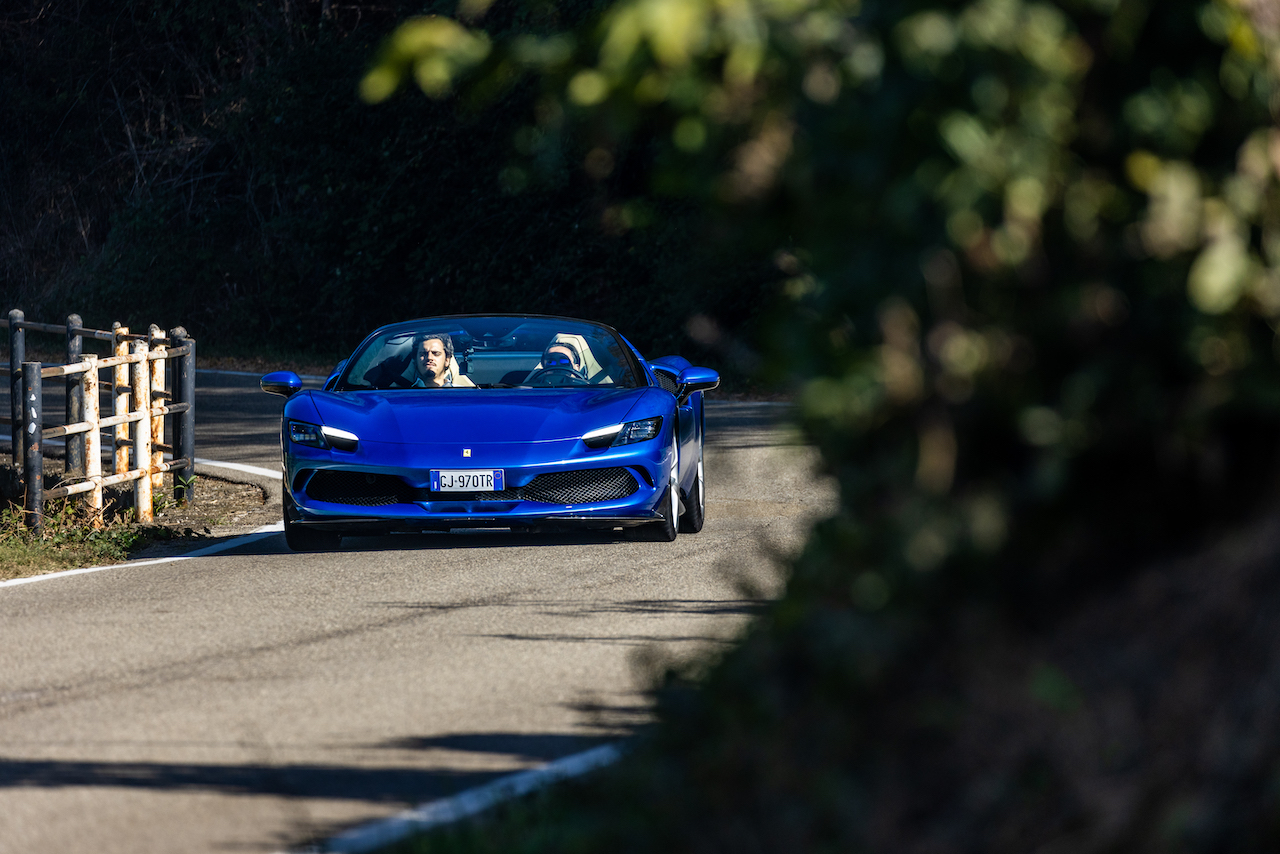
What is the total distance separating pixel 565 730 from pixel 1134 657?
295 cm

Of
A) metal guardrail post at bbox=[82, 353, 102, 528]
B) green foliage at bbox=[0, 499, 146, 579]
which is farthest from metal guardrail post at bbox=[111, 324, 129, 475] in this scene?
green foliage at bbox=[0, 499, 146, 579]

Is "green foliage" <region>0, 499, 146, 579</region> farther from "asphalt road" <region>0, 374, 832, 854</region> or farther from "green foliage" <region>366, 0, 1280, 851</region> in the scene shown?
"green foliage" <region>366, 0, 1280, 851</region>

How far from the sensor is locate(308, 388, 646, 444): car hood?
10047 millimetres

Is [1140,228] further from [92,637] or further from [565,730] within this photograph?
[92,637]

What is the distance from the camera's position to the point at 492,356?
11.7 m

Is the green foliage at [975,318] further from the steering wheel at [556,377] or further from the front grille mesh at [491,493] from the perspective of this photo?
the steering wheel at [556,377]

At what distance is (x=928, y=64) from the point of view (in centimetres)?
289

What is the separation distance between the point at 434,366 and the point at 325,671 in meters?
4.44

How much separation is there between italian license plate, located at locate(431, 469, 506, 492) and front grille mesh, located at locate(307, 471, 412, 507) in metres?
0.21

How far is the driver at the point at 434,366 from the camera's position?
36.6 ft

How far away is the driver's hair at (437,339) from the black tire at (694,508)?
1854 mm

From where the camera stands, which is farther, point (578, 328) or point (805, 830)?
point (578, 328)

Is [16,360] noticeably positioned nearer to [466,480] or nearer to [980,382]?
[466,480]

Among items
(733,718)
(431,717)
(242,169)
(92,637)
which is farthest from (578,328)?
(242,169)
